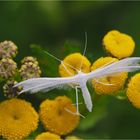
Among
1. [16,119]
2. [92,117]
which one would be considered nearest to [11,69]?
[16,119]

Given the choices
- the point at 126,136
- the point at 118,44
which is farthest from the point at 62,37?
the point at 118,44

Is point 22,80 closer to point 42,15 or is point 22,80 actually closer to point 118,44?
point 118,44

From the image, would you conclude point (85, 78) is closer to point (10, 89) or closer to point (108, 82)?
point (108, 82)

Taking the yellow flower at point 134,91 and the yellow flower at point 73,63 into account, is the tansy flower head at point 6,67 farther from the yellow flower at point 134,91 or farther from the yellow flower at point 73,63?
the yellow flower at point 134,91

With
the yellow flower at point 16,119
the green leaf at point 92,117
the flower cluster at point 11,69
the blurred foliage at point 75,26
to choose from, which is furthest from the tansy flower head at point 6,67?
the blurred foliage at point 75,26

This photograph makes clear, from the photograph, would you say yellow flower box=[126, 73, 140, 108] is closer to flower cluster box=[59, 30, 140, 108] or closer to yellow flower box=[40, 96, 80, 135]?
flower cluster box=[59, 30, 140, 108]
